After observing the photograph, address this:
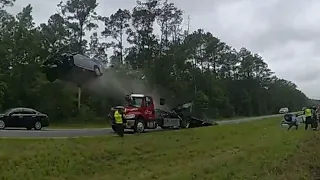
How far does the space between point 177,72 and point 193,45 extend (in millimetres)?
27392

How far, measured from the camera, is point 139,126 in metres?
26.9

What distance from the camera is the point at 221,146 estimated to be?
23656 mm

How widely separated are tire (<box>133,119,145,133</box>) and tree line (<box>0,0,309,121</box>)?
4.59 meters

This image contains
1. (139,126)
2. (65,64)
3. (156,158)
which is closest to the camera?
(156,158)

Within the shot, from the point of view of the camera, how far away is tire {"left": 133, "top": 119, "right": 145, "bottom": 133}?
87.5ft

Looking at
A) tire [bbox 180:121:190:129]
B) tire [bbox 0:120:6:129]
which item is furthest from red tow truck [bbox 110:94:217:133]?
tire [bbox 0:120:6:129]

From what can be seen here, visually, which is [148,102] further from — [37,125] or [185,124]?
[37,125]

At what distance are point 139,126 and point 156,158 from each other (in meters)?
5.98

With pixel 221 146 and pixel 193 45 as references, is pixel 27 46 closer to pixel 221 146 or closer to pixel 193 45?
pixel 221 146

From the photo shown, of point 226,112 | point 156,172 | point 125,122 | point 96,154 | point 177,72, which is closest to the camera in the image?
point 156,172

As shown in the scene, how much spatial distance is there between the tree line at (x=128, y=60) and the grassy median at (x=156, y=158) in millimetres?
7551

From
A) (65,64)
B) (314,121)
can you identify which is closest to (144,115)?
(65,64)

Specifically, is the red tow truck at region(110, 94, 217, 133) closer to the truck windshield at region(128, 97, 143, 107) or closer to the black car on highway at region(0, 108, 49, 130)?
the truck windshield at region(128, 97, 143, 107)

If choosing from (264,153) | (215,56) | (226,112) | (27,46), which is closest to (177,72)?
(27,46)
